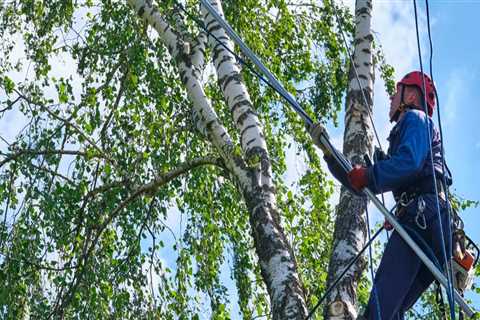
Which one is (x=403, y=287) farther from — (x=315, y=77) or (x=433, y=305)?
(x=315, y=77)

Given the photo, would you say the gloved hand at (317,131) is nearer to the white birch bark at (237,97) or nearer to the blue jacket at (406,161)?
the blue jacket at (406,161)

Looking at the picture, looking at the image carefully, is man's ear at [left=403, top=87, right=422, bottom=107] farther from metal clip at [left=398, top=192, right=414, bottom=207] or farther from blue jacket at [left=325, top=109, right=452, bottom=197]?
metal clip at [left=398, top=192, right=414, bottom=207]

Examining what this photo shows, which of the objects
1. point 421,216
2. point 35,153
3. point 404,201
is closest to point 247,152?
point 404,201

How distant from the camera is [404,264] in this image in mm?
4812

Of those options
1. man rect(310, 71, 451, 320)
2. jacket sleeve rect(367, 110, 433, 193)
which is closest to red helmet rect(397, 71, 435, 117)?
man rect(310, 71, 451, 320)

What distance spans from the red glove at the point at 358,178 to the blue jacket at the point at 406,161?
0.02 meters

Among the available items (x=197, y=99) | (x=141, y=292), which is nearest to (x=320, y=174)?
(x=141, y=292)

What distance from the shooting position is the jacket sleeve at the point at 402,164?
184 inches

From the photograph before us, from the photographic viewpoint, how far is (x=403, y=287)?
4.80 meters

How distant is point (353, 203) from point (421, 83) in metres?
0.83

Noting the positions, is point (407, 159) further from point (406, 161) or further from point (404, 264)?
point (404, 264)

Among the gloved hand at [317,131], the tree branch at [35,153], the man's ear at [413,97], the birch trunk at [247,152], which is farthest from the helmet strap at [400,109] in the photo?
the tree branch at [35,153]

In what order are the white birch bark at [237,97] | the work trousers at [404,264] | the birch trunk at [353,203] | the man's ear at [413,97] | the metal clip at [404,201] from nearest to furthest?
the work trousers at [404,264]
the metal clip at [404,201]
the man's ear at [413,97]
the birch trunk at [353,203]
the white birch bark at [237,97]

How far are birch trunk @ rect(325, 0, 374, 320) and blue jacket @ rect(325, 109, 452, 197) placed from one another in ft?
1.79
